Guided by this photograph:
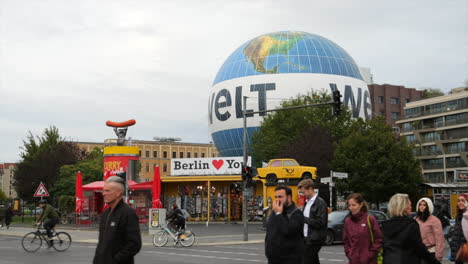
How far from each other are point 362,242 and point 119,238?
291 centimetres

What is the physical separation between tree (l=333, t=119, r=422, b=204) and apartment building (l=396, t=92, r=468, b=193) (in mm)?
43313

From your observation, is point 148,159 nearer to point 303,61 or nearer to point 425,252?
point 303,61

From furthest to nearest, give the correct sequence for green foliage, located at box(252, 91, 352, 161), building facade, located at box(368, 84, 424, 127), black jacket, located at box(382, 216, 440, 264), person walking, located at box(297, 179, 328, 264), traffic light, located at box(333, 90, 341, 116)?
building facade, located at box(368, 84, 424, 127)
green foliage, located at box(252, 91, 352, 161)
traffic light, located at box(333, 90, 341, 116)
person walking, located at box(297, 179, 328, 264)
black jacket, located at box(382, 216, 440, 264)

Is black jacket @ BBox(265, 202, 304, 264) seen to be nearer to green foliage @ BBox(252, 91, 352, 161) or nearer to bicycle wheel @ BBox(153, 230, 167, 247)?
bicycle wheel @ BBox(153, 230, 167, 247)

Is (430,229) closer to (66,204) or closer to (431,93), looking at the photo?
(66,204)

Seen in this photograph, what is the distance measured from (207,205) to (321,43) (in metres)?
26.7

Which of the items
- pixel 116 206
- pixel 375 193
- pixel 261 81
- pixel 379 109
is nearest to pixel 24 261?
pixel 116 206

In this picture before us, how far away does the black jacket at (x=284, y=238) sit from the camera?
23.7 ft

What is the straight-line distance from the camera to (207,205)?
49.7 meters

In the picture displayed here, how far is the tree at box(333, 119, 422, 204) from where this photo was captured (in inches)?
1779

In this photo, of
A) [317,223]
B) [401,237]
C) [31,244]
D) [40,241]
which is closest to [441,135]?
[40,241]

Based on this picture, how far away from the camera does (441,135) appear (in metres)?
95.1

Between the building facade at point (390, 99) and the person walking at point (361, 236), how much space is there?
107818mm

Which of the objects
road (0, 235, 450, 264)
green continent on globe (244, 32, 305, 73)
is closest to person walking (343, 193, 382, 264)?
road (0, 235, 450, 264)
